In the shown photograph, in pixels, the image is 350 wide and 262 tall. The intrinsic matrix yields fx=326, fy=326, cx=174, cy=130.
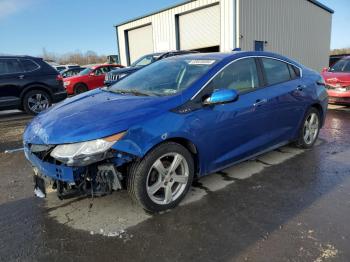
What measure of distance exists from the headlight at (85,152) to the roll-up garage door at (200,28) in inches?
620

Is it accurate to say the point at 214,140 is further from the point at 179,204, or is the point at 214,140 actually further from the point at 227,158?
the point at 179,204

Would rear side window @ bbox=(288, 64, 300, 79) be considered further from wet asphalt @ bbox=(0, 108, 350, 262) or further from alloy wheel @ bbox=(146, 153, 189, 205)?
alloy wheel @ bbox=(146, 153, 189, 205)

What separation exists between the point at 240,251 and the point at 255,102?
1892mm

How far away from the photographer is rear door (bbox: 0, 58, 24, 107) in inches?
344

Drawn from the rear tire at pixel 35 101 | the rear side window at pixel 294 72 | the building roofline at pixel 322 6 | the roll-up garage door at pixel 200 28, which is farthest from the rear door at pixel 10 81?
the building roofline at pixel 322 6

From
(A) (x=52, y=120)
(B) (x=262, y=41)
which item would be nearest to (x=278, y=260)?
(A) (x=52, y=120)

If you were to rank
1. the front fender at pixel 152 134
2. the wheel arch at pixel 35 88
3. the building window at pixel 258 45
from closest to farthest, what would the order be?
the front fender at pixel 152 134 → the wheel arch at pixel 35 88 → the building window at pixel 258 45

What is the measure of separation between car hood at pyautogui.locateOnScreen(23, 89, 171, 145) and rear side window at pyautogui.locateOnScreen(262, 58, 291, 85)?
1.74 meters

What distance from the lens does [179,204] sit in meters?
3.37

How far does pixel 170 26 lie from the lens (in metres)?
19.9

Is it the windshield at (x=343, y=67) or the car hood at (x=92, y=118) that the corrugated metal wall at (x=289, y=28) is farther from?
the car hood at (x=92, y=118)

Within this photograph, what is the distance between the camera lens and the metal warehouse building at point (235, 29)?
16.6 m

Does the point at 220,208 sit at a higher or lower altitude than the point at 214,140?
lower

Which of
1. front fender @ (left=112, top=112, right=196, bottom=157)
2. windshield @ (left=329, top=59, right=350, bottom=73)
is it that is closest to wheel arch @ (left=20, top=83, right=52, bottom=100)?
front fender @ (left=112, top=112, right=196, bottom=157)
